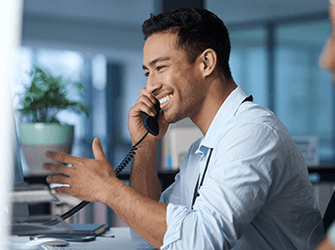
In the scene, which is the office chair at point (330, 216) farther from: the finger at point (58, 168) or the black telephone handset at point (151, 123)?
the finger at point (58, 168)

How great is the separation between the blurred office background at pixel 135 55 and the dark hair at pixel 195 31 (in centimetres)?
106

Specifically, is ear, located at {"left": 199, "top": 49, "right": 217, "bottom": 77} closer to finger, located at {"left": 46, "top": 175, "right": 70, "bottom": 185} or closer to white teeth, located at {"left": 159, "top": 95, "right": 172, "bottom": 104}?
white teeth, located at {"left": 159, "top": 95, "right": 172, "bottom": 104}

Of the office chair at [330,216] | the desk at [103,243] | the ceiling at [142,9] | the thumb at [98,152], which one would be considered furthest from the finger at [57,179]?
the ceiling at [142,9]

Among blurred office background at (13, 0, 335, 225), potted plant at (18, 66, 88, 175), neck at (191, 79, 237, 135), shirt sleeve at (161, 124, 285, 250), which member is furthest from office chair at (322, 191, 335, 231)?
blurred office background at (13, 0, 335, 225)

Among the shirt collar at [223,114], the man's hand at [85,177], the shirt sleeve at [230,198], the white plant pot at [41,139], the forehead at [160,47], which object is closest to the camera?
the shirt sleeve at [230,198]

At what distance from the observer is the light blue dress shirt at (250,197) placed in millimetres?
836

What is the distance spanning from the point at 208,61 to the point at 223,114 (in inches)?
8.3

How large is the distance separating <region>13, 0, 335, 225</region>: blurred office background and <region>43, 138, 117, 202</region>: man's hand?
1.20 m

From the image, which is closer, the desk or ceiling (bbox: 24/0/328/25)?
the desk

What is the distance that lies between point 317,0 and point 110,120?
9.05 ft

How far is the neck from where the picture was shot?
1289 millimetres

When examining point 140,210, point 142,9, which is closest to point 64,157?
point 140,210

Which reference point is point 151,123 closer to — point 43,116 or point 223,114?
point 223,114

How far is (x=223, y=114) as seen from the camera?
120cm
